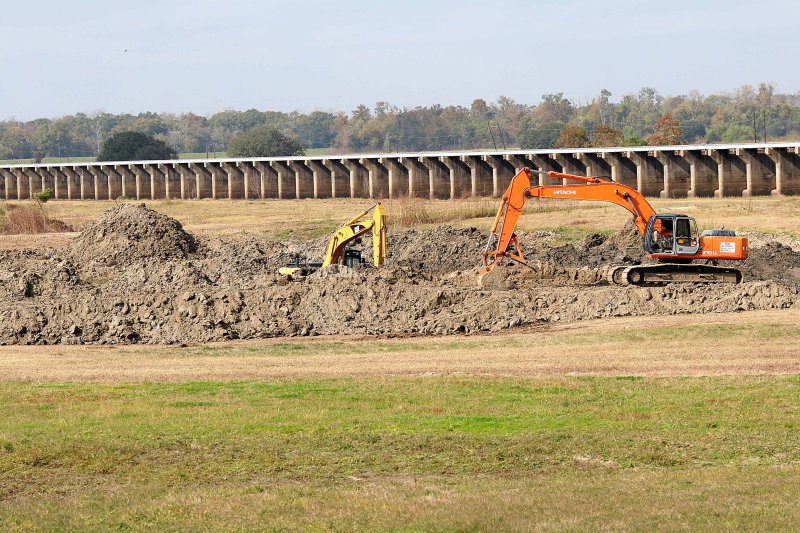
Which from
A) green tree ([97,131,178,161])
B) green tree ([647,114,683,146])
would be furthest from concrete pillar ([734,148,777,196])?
green tree ([97,131,178,161])

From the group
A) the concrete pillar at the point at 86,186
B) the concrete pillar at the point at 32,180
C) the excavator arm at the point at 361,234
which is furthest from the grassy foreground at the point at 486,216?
the concrete pillar at the point at 32,180

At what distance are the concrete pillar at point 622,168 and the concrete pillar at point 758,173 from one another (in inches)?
280

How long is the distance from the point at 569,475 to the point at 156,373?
37.5 ft

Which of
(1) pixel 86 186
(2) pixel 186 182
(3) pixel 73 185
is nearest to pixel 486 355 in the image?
(2) pixel 186 182

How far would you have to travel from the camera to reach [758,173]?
6681 cm

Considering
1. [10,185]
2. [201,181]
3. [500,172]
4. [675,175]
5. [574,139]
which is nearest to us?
[675,175]

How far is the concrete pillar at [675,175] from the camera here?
228ft

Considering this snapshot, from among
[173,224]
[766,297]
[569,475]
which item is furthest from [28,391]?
[173,224]

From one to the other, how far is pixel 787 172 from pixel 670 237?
3230cm

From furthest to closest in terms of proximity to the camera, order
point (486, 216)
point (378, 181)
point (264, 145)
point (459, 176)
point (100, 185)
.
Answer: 1. point (264, 145)
2. point (100, 185)
3. point (378, 181)
4. point (459, 176)
5. point (486, 216)

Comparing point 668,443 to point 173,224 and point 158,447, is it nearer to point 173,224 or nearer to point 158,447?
point 158,447

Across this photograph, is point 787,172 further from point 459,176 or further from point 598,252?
point 598,252

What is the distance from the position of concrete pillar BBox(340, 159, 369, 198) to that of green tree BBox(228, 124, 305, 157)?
185 feet

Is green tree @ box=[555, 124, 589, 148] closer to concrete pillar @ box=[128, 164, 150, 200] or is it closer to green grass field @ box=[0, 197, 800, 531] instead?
concrete pillar @ box=[128, 164, 150, 200]
